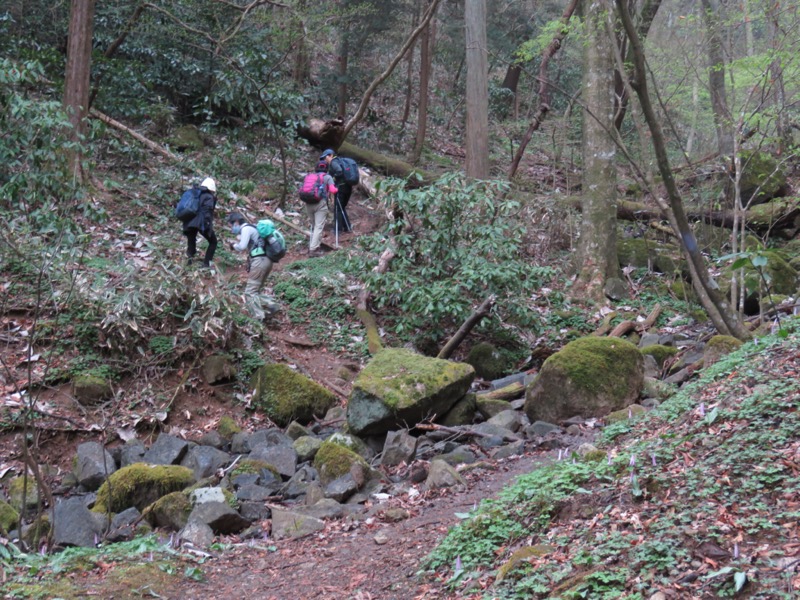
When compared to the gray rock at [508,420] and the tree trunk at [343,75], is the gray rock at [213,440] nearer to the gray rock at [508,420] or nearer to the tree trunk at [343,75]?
the gray rock at [508,420]

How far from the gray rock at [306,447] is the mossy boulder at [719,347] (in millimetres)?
3868

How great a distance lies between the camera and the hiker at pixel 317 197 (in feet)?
45.5

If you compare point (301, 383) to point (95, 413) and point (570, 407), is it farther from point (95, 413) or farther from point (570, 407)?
point (570, 407)

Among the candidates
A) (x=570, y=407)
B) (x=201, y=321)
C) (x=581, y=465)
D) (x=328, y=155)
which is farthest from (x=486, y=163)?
(x=581, y=465)

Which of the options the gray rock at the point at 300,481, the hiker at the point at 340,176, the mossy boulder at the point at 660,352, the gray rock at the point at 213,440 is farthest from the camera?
the hiker at the point at 340,176

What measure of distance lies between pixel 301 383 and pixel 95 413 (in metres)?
2.39

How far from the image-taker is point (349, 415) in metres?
7.30

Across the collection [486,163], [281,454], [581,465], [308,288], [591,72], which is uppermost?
[591,72]

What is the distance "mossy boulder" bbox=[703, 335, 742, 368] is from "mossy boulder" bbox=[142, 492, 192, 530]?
4.88 metres

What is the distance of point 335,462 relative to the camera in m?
6.54

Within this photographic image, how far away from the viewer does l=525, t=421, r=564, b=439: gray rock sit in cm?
689

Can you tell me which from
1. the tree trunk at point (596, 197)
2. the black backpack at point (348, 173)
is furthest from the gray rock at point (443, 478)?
the black backpack at point (348, 173)

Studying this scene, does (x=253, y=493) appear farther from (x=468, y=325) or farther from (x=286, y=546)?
(x=468, y=325)

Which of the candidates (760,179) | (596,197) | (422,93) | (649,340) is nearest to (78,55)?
(422,93)
